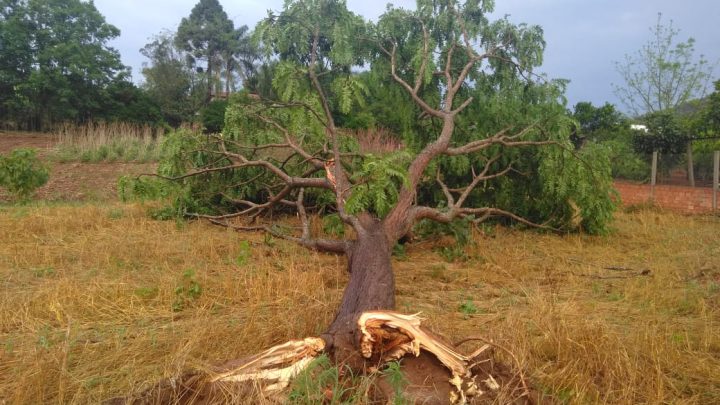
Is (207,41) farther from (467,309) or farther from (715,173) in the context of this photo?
(467,309)

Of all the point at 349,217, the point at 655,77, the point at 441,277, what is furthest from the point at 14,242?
the point at 655,77

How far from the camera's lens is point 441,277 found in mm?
5094

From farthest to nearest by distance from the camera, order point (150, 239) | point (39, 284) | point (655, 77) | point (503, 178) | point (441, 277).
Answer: point (655, 77), point (503, 178), point (150, 239), point (441, 277), point (39, 284)

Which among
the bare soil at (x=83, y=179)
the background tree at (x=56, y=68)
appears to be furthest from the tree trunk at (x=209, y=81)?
the bare soil at (x=83, y=179)

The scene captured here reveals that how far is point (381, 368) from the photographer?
2.63 metres

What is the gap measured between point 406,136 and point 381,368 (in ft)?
18.5

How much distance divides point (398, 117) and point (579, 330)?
553 centimetres

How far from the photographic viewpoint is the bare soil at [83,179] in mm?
11508

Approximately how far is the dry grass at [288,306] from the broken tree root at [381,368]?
23 centimetres

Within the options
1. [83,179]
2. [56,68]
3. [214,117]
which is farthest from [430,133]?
[56,68]

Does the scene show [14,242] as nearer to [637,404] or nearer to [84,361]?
[84,361]

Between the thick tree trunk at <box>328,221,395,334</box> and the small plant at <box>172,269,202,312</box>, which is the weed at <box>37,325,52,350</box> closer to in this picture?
the small plant at <box>172,269,202,312</box>

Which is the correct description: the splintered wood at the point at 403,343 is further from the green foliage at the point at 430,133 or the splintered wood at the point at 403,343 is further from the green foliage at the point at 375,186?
the green foliage at the point at 430,133

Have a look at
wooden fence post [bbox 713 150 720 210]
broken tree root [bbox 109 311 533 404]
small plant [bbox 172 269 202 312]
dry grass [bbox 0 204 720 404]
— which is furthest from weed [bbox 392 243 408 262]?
wooden fence post [bbox 713 150 720 210]
